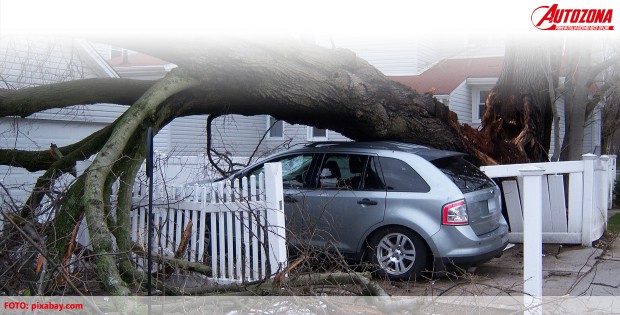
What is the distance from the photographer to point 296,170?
8828 mm

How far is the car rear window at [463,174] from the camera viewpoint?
8.09 m

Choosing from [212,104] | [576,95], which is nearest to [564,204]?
[576,95]

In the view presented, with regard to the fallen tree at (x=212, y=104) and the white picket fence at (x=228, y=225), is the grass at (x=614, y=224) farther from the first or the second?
the white picket fence at (x=228, y=225)

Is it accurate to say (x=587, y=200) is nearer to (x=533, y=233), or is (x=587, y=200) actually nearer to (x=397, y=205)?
(x=397, y=205)

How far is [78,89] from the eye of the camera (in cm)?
861

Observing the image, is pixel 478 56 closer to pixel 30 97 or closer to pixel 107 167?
pixel 30 97

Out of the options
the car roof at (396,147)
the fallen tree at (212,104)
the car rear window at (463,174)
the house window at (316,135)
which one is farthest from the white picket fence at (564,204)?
the house window at (316,135)

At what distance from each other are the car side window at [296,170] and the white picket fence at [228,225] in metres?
1.57

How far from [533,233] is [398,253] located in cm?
245

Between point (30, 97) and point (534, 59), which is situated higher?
point (534, 59)

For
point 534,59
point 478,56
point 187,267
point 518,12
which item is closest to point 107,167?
point 187,267

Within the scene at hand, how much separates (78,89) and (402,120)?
433 centimetres

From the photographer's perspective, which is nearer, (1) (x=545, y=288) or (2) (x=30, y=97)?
(1) (x=545, y=288)

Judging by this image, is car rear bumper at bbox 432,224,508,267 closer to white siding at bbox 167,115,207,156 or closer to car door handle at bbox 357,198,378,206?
car door handle at bbox 357,198,378,206
